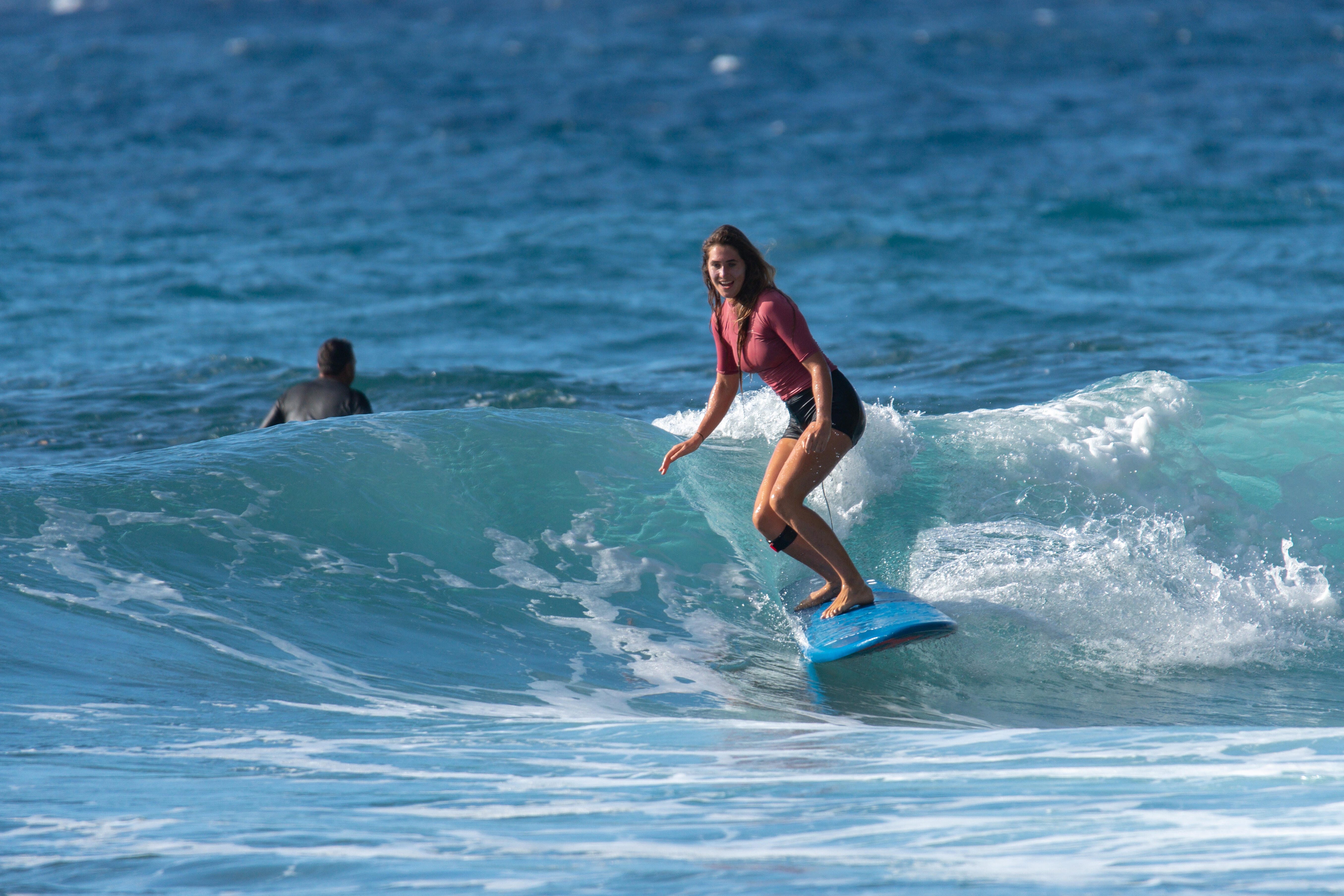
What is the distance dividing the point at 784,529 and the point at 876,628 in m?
0.64

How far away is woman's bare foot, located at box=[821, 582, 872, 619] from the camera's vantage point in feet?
18.5

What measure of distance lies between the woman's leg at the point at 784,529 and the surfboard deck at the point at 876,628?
0.12 meters

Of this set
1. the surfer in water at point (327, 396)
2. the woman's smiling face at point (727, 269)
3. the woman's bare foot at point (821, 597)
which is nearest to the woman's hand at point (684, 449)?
the woman's smiling face at point (727, 269)

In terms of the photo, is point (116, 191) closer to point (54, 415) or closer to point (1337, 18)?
point (54, 415)

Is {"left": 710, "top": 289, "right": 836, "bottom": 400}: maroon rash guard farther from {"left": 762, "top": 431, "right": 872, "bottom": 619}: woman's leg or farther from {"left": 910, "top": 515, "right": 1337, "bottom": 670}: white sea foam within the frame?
{"left": 910, "top": 515, "right": 1337, "bottom": 670}: white sea foam

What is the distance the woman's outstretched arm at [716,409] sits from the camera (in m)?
5.57

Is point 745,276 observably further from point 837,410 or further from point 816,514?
point 816,514

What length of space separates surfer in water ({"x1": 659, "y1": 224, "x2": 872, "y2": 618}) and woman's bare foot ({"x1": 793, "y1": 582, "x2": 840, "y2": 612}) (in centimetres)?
5

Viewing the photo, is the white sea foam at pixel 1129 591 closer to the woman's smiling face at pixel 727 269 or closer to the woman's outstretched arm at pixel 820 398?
the woman's outstretched arm at pixel 820 398

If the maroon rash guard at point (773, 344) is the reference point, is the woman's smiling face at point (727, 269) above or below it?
above

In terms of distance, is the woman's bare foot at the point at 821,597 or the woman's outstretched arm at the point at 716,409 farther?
the woman's bare foot at the point at 821,597

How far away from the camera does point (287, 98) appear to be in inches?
1336

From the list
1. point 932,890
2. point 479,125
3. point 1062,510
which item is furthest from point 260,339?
point 479,125

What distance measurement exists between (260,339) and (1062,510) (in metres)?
11.7
